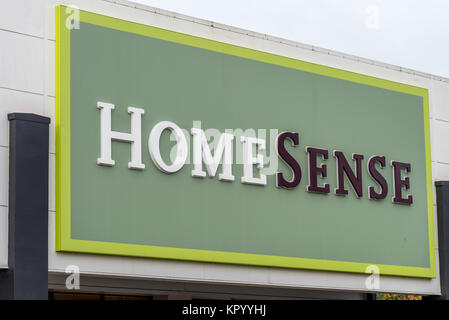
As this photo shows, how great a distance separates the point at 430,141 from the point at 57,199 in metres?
10.1

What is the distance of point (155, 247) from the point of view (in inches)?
717

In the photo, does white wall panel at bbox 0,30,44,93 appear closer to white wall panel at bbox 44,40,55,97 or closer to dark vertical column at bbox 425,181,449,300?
white wall panel at bbox 44,40,55,97

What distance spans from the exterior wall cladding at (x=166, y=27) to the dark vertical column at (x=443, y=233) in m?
0.22

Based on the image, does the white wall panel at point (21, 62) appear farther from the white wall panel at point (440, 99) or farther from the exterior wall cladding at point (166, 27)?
the white wall panel at point (440, 99)

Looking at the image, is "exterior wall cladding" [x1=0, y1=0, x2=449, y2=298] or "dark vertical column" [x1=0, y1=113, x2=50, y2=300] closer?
"dark vertical column" [x1=0, y1=113, x2=50, y2=300]

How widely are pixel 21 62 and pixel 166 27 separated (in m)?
3.37

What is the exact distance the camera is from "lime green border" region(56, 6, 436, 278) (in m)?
17.1

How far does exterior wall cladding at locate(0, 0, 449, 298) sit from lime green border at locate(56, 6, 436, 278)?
163 millimetres

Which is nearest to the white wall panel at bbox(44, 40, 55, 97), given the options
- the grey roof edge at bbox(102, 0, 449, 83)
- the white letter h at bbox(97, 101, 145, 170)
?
the white letter h at bbox(97, 101, 145, 170)

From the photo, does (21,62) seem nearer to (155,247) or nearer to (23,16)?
(23,16)

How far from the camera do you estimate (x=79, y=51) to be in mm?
17781
